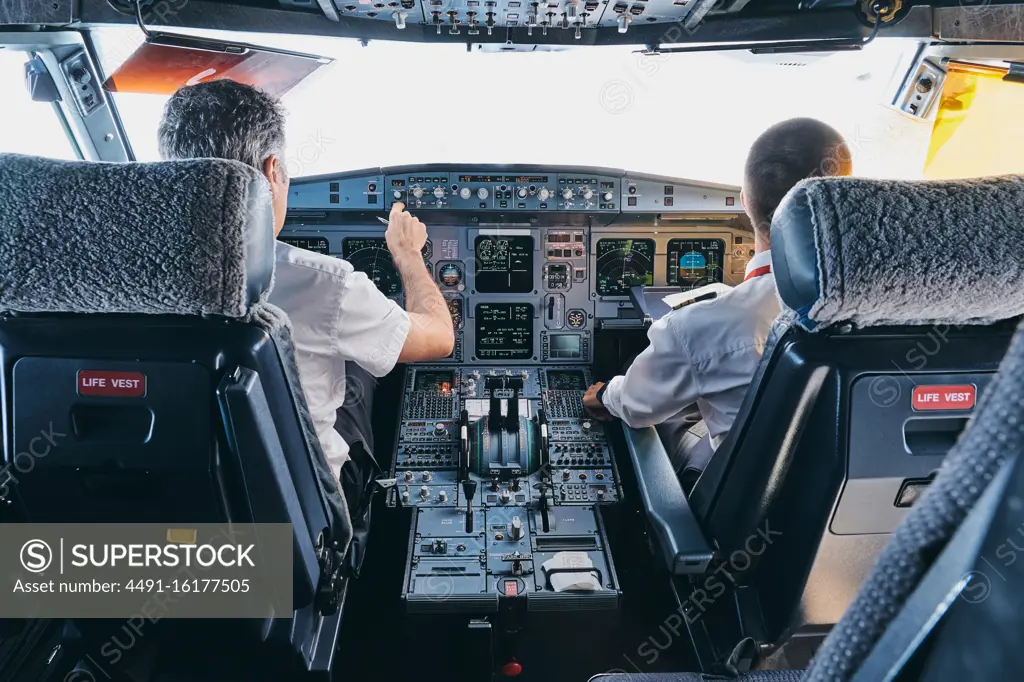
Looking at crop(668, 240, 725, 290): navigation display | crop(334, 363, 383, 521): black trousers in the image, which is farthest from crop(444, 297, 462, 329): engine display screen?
crop(668, 240, 725, 290): navigation display

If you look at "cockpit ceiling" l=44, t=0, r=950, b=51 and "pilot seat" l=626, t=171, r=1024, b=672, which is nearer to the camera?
"pilot seat" l=626, t=171, r=1024, b=672

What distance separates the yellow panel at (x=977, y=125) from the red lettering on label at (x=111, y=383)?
110 inches

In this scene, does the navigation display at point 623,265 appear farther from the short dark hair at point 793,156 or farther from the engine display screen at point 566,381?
the short dark hair at point 793,156

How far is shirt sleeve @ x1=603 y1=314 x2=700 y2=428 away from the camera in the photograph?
5.75ft

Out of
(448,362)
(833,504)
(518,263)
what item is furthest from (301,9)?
(833,504)

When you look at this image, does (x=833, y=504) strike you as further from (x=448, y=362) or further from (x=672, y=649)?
(x=448, y=362)

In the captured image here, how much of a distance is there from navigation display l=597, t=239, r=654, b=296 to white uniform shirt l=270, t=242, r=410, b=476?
4.92ft

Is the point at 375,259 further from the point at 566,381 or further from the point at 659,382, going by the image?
the point at 659,382

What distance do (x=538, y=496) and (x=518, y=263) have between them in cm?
107

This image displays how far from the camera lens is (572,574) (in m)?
2.12

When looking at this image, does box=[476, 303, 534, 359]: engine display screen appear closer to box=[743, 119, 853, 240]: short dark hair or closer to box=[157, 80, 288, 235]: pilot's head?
box=[743, 119, 853, 240]: short dark hair

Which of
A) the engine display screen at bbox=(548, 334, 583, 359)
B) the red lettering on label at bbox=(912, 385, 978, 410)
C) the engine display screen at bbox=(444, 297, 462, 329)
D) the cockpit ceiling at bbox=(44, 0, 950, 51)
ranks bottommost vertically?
the engine display screen at bbox=(548, 334, 583, 359)

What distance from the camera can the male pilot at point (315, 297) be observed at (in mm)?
1485

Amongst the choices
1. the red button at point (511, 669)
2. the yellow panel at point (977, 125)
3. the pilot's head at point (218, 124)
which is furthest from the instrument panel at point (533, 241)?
the red button at point (511, 669)
